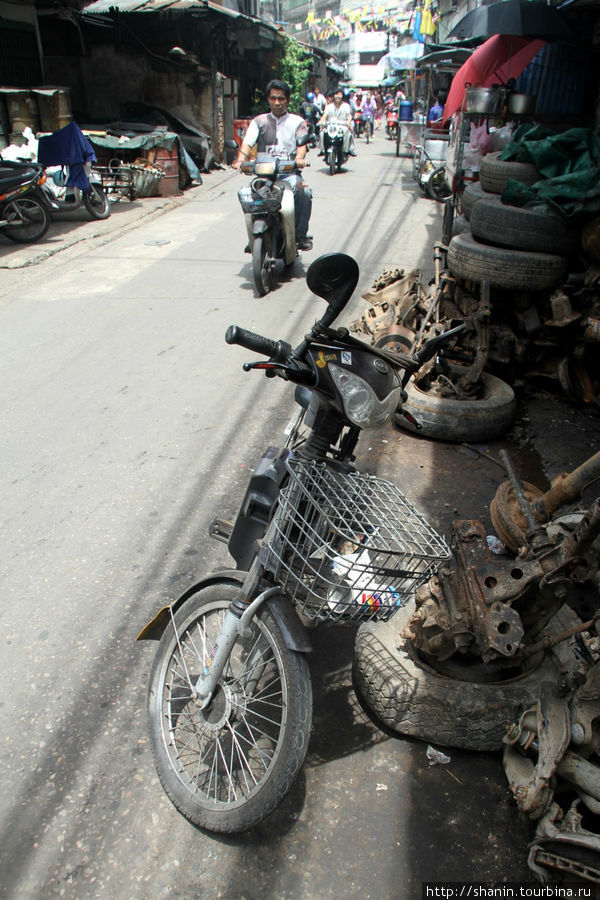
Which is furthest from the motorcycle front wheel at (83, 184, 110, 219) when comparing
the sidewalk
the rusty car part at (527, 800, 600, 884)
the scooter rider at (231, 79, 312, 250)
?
the rusty car part at (527, 800, 600, 884)

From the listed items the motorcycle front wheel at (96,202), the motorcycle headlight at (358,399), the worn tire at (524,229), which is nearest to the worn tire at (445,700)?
the motorcycle headlight at (358,399)

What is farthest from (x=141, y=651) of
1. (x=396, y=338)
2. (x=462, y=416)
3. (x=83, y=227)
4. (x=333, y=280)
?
(x=83, y=227)

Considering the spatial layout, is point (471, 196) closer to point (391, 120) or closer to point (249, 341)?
point (249, 341)

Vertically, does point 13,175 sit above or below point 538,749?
above

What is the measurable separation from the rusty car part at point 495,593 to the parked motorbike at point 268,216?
17.8ft

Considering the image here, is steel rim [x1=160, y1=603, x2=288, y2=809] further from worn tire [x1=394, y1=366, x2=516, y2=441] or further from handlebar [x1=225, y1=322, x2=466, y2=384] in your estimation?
worn tire [x1=394, y1=366, x2=516, y2=441]

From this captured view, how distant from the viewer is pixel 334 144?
16500 mm

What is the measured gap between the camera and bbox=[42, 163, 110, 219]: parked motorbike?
34.4 ft

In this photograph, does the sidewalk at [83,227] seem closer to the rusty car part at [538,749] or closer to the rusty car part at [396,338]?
the rusty car part at [396,338]

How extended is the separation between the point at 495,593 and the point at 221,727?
97 centimetres

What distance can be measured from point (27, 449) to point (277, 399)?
1.81m

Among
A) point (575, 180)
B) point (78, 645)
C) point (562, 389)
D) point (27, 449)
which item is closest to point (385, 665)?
point (78, 645)

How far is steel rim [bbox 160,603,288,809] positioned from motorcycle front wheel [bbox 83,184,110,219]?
34.0 ft

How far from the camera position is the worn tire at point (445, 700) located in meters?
2.26
